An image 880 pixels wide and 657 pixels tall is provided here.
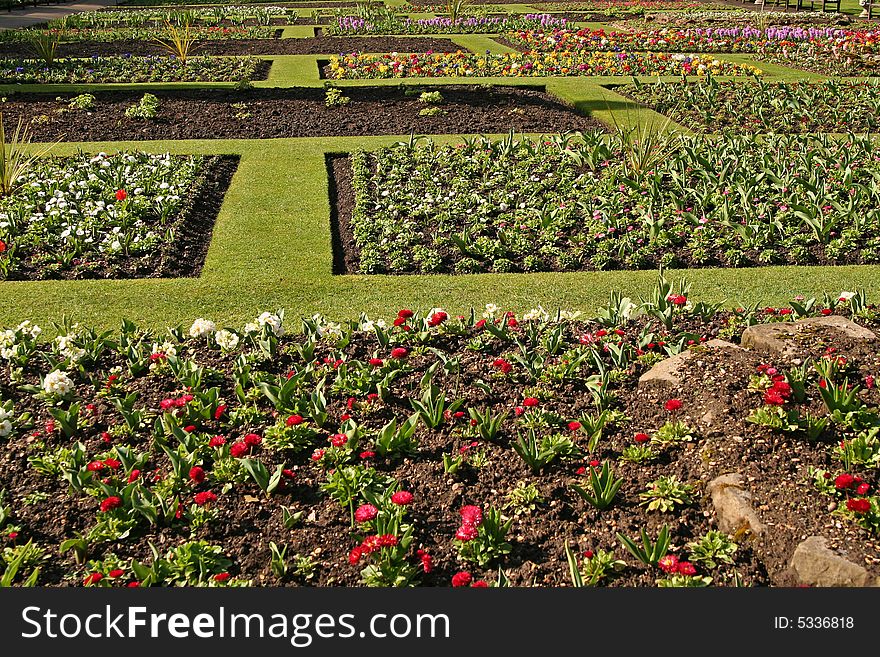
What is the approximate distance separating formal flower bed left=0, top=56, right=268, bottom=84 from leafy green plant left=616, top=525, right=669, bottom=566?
1202 cm

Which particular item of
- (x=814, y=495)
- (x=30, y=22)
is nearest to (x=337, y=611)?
(x=814, y=495)

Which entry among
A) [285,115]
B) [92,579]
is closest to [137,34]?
[285,115]

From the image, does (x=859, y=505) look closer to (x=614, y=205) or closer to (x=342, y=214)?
(x=614, y=205)

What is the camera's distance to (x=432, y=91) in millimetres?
12953

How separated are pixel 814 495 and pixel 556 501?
0.99m

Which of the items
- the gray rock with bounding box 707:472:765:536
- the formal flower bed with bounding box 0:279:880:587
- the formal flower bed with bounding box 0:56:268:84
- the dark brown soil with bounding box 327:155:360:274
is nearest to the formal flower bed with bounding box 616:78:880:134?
the dark brown soil with bounding box 327:155:360:274

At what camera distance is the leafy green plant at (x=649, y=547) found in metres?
3.18

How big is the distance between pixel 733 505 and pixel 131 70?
14532 mm

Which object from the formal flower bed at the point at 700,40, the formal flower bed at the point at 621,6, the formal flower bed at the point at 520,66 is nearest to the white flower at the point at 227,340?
the formal flower bed at the point at 520,66

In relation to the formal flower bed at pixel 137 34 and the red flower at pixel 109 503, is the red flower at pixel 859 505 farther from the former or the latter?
the formal flower bed at pixel 137 34

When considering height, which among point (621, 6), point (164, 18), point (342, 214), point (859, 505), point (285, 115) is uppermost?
point (621, 6)

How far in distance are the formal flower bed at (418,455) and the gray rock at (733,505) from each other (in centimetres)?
5

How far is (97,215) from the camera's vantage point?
24.3 ft

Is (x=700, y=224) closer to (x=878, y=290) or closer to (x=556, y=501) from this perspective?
(x=878, y=290)
